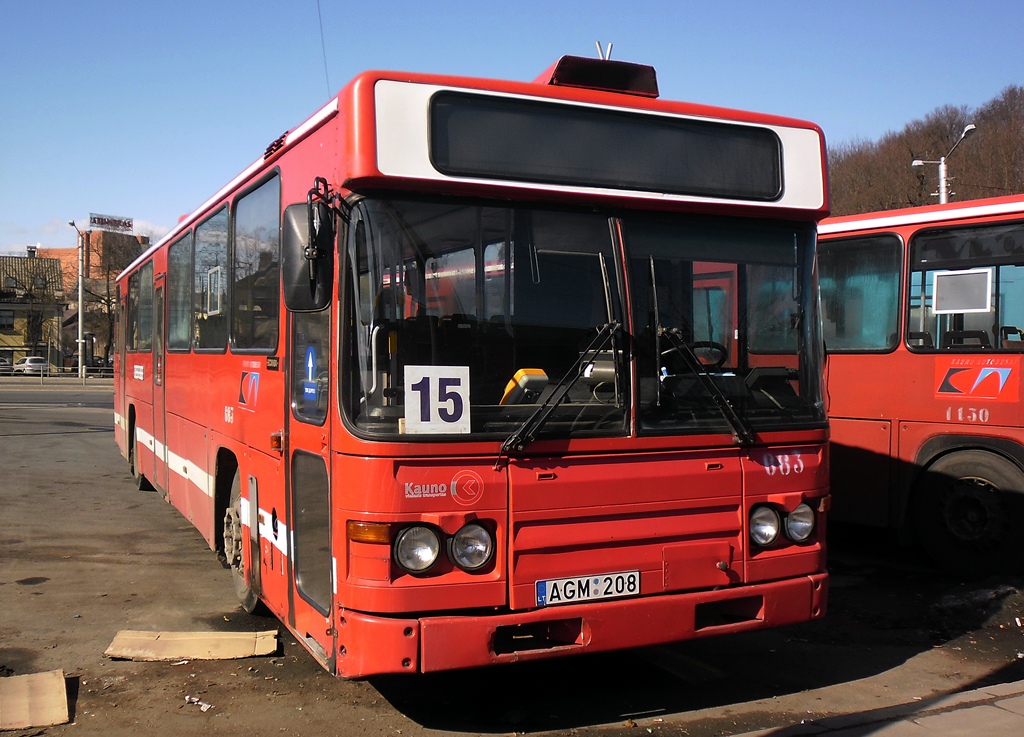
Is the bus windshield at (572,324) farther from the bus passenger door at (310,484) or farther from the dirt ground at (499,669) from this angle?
the dirt ground at (499,669)

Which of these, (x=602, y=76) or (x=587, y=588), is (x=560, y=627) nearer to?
(x=587, y=588)

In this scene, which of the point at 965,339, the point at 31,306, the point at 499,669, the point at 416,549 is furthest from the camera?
the point at 31,306

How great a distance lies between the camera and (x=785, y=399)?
5.30 meters

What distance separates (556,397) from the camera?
4617mm

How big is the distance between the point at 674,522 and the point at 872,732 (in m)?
1.33

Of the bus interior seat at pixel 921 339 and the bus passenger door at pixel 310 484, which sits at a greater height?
the bus interior seat at pixel 921 339

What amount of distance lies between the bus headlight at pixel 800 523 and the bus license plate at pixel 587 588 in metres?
0.97

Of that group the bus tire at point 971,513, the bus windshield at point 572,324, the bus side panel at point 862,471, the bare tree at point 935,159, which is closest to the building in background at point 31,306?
the bare tree at point 935,159

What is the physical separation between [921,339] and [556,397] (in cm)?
547

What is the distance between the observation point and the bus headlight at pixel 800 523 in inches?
206

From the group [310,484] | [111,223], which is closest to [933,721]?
[310,484]

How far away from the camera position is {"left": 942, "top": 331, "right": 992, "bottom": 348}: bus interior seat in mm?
8375

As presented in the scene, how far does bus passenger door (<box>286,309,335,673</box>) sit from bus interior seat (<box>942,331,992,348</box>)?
5972 mm

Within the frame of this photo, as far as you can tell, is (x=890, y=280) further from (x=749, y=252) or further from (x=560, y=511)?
(x=560, y=511)
